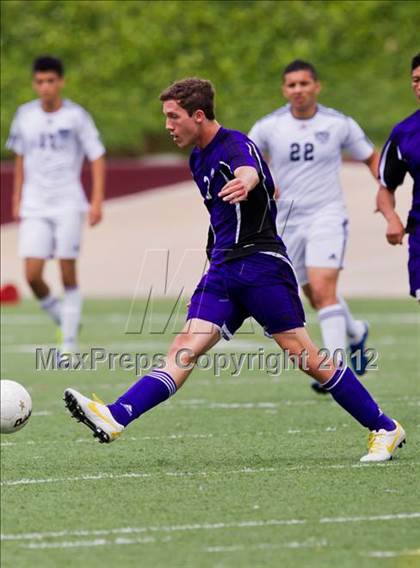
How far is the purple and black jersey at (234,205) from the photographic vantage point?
23.9 ft

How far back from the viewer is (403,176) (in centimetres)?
887

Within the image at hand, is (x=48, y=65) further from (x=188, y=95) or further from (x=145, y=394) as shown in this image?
(x=145, y=394)

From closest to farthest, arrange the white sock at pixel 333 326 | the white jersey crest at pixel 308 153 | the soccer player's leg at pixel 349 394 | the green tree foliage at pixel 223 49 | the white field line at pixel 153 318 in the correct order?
the soccer player's leg at pixel 349 394, the white sock at pixel 333 326, the white jersey crest at pixel 308 153, the white field line at pixel 153 318, the green tree foliage at pixel 223 49

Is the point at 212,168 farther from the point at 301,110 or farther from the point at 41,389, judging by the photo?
the point at 41,389

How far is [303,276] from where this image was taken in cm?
1048

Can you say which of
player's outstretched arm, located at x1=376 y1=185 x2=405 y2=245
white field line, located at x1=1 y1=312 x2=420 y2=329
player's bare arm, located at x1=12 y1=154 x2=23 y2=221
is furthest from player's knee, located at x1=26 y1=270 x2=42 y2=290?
player's outstretched arm, located at x1=376 y1=185 x2=405 y2=245

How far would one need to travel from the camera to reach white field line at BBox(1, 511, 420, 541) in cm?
577

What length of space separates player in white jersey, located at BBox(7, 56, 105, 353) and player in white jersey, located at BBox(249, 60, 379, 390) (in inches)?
98.7

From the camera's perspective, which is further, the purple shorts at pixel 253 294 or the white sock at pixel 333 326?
the white sock at pixel 333 326

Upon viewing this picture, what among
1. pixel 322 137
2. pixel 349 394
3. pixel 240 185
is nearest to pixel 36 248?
pixel 322 137

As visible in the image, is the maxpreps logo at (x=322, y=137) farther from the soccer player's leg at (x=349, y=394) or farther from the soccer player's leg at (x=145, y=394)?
the soccer player's leg at (x=145, y=394)

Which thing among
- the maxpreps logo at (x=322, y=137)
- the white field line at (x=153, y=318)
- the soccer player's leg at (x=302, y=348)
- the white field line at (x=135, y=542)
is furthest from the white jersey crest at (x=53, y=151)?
the white field line at (x=135, y=542)

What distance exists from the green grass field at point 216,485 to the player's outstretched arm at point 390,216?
47.5 inches

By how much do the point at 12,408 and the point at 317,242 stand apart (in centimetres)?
366
